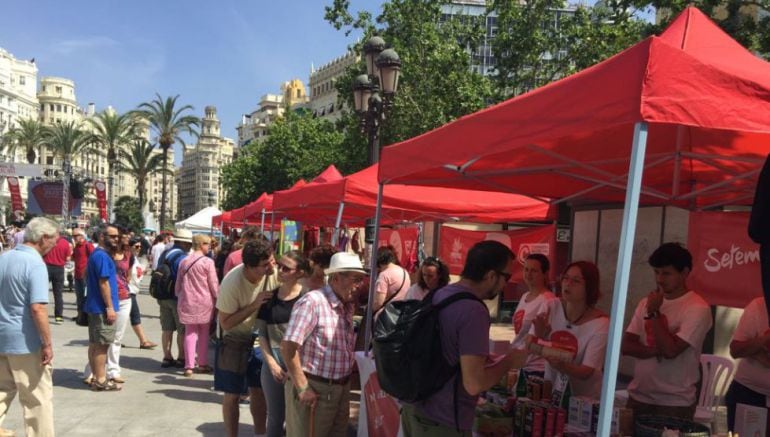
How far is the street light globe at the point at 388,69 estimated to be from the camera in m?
9.85

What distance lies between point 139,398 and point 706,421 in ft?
18.7

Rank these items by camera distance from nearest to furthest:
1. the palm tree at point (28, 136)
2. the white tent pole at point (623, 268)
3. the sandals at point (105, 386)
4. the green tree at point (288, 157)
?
the white tent pole at point (623, 268)
the sandals at point (105, 386)
the green tree at point (288, 157)
the palm tree at point (28, 136)

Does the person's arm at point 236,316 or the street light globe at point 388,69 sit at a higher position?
the street light globe at point 388,69

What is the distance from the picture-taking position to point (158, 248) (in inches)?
598

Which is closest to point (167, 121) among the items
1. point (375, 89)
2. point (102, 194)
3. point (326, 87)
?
point (102, 194)

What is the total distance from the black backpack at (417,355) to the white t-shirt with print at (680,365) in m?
→ 1.33

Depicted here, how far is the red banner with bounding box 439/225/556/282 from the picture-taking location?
8038 millimetres

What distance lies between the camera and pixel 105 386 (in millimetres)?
7223

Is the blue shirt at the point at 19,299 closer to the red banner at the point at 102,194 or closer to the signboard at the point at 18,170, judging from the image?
the signboard at the point at 18,170

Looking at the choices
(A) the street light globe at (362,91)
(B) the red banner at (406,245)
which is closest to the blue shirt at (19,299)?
(B) the red banner at (406,245)

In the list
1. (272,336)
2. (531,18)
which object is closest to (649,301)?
(272,336)

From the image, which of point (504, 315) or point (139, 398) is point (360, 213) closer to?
point (139, 398)

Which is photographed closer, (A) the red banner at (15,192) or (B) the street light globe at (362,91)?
(B) the street light globe at (362,91)

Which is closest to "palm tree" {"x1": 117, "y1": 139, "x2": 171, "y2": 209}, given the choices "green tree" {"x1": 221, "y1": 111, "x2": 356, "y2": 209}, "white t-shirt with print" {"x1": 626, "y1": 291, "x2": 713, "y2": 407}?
"green tree" {"x1": 221, "y1": 111, "x2": 356, "y2": 209}
